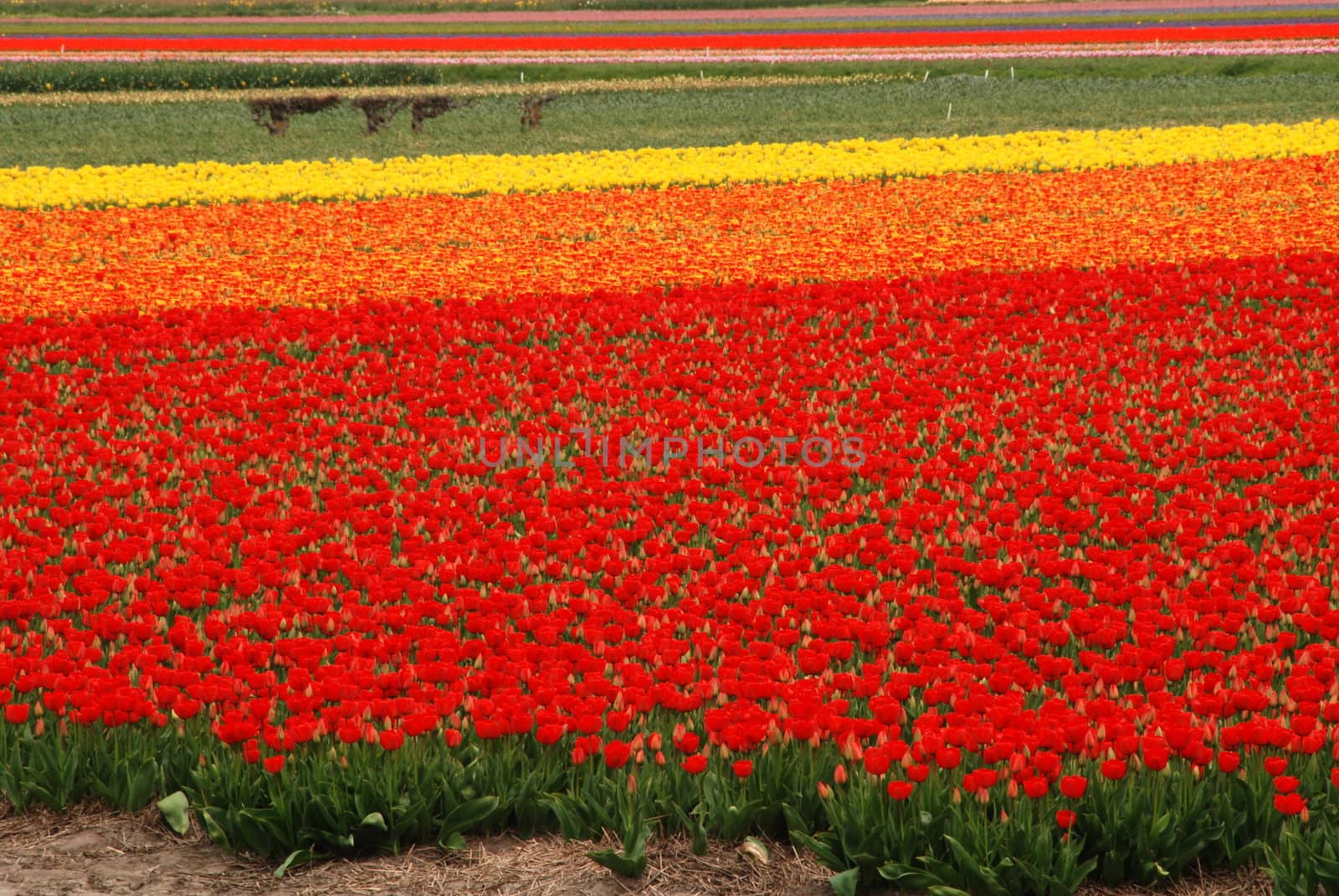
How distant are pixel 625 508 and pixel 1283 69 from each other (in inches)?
1237

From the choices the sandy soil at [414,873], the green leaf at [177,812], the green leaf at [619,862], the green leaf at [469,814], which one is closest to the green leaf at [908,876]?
the sandy soil at [414,873]

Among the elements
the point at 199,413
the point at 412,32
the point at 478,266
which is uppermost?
the point at 412,32

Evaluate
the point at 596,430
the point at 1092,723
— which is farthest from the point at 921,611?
the point at 596,430

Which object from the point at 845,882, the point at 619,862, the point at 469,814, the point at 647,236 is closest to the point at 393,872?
the point at 469,814

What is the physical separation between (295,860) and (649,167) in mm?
18593

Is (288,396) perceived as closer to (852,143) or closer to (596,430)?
(596,430)

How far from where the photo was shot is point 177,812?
16.7 ft

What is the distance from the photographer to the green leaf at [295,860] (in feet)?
15.9

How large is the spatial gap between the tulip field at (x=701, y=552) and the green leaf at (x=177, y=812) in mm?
19

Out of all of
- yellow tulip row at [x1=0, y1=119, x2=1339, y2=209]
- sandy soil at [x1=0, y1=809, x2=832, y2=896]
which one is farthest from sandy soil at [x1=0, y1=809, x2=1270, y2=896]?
yellow tulip row at [x1=0, y1=119, x2=1339, y2=209]

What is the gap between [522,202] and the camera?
19109mm

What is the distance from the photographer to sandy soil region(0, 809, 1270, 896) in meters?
4.81

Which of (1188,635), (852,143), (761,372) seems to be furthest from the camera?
(852,143)

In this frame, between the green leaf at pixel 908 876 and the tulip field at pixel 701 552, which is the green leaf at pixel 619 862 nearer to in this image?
the tulip field at pixel 701 552
